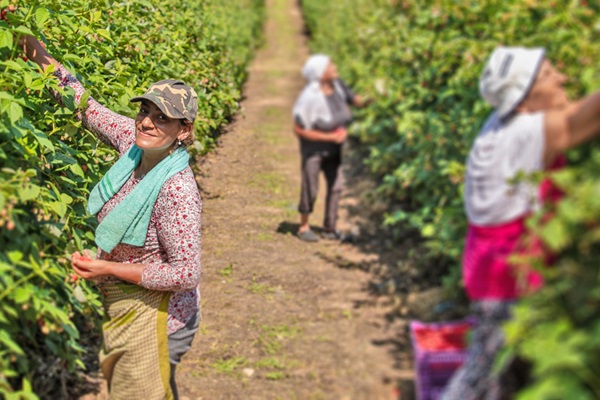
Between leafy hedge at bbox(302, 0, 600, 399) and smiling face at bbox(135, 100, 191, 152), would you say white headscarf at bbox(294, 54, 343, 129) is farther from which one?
smiling face at bbox(135, 100, 191, 152)

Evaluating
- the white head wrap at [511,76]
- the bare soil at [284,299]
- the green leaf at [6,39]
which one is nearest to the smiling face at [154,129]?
the green leaf at [6,39]

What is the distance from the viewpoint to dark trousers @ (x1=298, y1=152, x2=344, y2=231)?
7.22 meters

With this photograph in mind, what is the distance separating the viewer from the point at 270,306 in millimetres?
5766

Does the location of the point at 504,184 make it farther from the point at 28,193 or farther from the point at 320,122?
the point at 320,122

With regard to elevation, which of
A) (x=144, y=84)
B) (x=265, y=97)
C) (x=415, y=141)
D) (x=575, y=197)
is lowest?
(x=265, y=97)

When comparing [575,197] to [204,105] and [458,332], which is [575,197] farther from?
[204,105]

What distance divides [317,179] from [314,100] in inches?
31.6

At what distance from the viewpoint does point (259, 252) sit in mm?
6770

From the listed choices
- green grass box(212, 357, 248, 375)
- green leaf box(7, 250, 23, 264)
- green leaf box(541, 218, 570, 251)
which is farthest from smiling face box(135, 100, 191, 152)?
green grass box(212, 357, 248, 375)

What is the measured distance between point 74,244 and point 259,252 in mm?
3240

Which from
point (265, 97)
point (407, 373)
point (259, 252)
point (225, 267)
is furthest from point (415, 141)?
point (265, 97)

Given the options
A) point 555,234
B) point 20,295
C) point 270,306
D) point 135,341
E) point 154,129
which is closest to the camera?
point 555,234

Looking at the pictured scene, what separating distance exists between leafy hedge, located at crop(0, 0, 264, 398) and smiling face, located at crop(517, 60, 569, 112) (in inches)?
72.0

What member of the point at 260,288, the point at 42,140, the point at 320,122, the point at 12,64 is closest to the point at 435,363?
the point at 42,140
